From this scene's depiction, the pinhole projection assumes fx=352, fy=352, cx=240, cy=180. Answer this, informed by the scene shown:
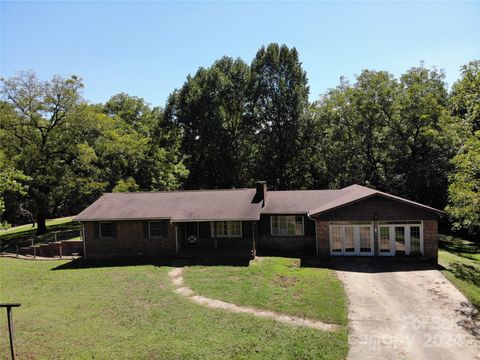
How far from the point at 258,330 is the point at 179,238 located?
1198 centimetres

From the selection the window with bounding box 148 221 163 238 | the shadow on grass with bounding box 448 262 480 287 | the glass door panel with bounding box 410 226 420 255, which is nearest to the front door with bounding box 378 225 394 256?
the glass door panel with bounding box 410 226 420 255

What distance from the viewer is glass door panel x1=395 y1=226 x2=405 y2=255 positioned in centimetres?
2041

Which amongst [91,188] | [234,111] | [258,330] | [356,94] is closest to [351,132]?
[356,94]

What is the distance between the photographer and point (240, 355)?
10109 mm

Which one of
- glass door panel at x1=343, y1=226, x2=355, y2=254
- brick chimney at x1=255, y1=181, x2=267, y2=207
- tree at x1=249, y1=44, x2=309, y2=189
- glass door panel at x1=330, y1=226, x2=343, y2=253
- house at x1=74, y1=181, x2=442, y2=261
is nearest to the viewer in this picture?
house at x1=74, y1=181, x2=442, y2=261

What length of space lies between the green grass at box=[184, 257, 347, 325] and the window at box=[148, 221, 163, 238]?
4.22 metres

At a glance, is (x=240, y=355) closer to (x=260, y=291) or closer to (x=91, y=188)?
(x=260, y=291)

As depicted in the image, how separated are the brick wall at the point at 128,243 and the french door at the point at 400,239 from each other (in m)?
12.7

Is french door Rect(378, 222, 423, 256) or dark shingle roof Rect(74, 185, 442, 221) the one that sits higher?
dark shingle roof Rect(74, 185, 442, 221)

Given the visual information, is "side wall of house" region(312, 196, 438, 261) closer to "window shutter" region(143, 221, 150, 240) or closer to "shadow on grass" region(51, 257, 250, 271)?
"shadow on grass" region(51, 257, 250, 271)

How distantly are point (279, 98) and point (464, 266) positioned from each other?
26.0 meters

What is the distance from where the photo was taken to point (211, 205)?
915 inches

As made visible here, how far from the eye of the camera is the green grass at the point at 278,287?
13.5 m

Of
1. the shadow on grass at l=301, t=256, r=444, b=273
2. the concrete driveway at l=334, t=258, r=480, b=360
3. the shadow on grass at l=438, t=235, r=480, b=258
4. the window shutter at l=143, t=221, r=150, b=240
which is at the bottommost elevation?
the shadow on grass at l=438, t=235, r=480, b=258
